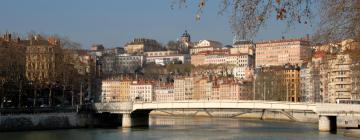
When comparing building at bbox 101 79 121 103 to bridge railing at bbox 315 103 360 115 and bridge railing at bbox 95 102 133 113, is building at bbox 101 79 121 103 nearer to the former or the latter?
bridge railing at bbox 95 102 133 113

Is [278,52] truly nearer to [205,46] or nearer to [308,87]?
[205,46]

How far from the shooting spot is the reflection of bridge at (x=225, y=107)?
137 feet

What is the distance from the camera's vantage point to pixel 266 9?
21.3 ft

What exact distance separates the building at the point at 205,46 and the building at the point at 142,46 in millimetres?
10253

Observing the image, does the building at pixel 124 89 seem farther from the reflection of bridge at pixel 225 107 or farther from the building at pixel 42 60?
the reflection of bridge at pixel 225 107

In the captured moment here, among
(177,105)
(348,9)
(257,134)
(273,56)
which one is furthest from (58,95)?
(273,56)

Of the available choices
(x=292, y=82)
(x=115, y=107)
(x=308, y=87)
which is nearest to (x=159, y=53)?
(x=292, y=82)

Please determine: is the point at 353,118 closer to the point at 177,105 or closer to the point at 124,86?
the point at 177,105

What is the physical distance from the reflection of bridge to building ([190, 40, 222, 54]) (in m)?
122

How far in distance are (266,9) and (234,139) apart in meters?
27.8

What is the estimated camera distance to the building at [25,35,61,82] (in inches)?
2025

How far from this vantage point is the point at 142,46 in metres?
182

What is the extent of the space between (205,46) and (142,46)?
630 inches

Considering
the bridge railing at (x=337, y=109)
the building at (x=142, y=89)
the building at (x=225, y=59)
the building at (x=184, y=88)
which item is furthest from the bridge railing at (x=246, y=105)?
the building at (x=225, y=59)
